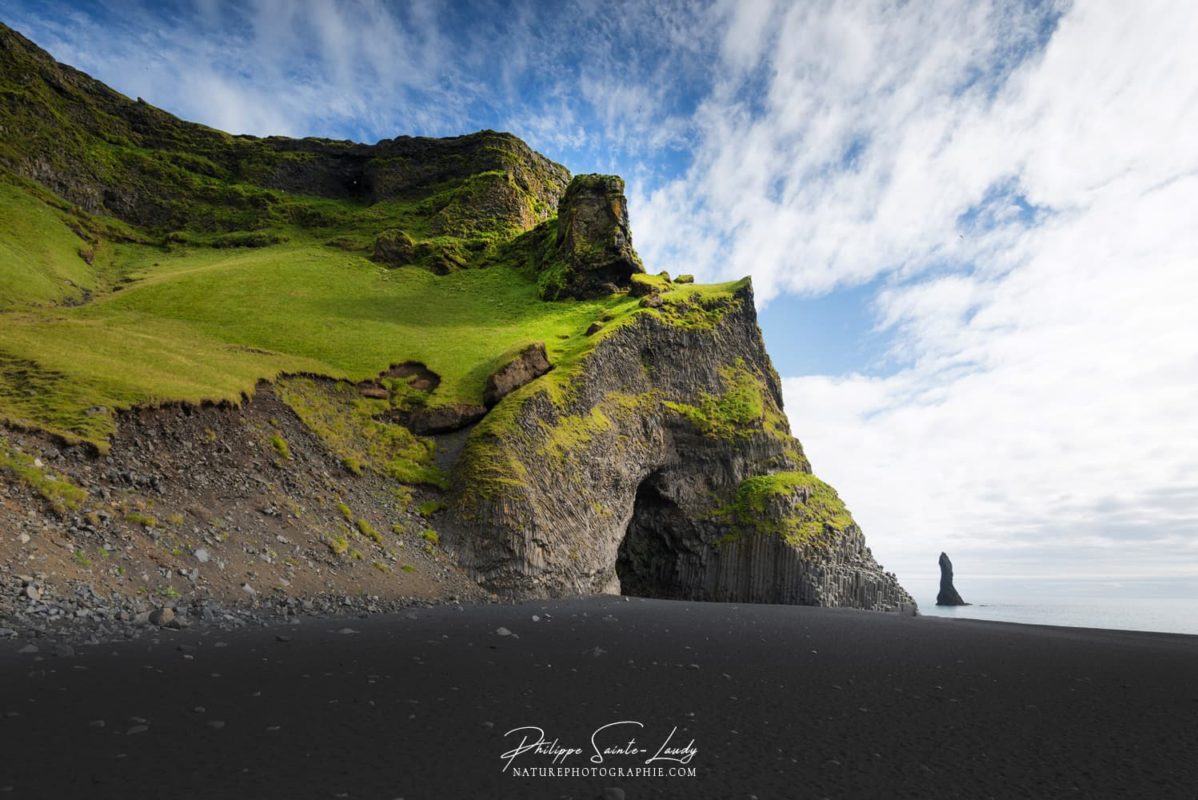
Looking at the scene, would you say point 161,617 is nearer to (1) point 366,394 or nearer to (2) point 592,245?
(1) point 366,394

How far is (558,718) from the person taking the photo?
27.9ft

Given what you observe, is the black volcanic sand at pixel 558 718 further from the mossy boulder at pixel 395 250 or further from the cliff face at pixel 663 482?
the mossy boulder at pixel 395 250

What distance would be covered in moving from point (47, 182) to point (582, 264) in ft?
215

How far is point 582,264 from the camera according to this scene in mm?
65312

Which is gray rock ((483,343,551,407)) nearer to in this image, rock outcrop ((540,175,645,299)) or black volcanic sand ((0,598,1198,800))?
rock outcrop ((540,175,645,299))

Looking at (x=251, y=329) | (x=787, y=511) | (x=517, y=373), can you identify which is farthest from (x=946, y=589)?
(x=251, y=329)

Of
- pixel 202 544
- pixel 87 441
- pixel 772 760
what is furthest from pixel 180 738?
pixel 87 441

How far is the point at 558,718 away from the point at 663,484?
4136 cm

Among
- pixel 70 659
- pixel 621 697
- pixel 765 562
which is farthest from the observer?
pixel 765 562

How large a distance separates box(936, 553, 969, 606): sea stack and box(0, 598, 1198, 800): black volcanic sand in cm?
16096

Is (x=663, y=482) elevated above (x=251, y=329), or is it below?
below

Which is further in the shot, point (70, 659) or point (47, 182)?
point (47, 182)

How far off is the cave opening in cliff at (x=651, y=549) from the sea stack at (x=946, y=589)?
13598 centimetres

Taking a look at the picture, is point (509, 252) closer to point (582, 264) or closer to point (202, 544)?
point (582, 264)
